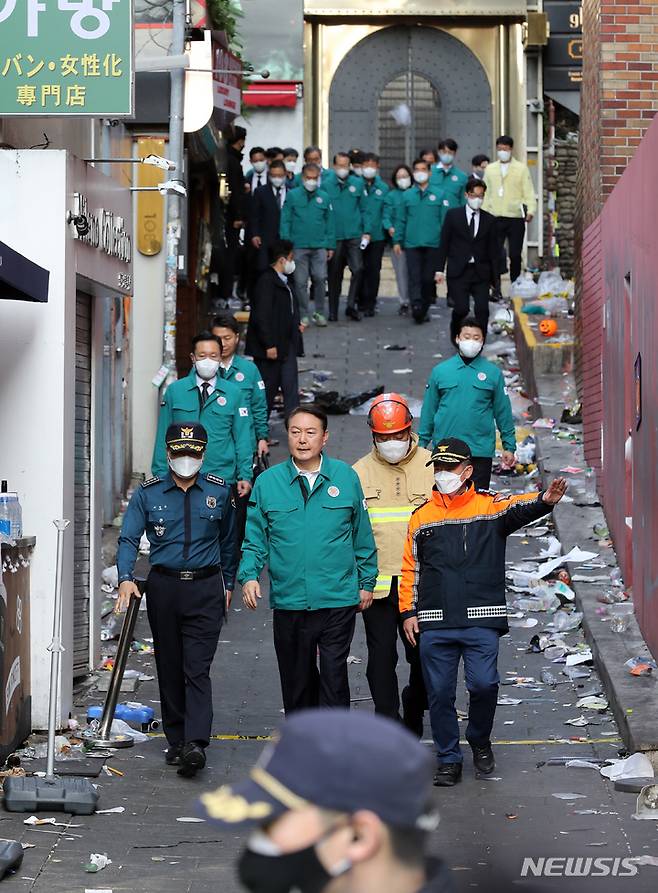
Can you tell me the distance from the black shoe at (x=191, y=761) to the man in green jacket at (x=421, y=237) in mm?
13614

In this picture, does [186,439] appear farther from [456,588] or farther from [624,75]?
[624,75]

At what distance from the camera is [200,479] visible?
874 centimetres

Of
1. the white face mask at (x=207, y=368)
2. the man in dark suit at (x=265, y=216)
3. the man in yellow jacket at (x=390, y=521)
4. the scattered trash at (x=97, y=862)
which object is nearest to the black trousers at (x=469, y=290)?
the man in dark suit at (x=265, y=216)

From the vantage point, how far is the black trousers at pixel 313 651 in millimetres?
8195

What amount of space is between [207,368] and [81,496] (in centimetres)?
160

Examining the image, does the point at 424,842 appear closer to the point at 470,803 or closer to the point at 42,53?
the point at 470,803

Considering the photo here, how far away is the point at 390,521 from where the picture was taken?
877 cm

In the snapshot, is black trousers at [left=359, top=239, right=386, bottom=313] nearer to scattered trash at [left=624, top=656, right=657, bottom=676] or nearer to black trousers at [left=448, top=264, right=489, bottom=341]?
black trousers at [left=448, top=264, right=489, bottom=341]

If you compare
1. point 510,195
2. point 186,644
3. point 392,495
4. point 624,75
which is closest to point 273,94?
point 510,195

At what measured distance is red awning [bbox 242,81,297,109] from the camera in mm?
29219

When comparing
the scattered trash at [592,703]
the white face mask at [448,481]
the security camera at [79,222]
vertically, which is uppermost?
the security camera at [79,222]

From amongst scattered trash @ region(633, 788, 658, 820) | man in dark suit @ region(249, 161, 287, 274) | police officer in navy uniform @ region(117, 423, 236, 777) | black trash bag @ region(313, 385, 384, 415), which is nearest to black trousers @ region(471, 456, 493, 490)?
police officer in navy uniform @ region(117, 423, 236, 777)

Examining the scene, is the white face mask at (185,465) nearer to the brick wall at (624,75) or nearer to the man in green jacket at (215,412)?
the man in green jacket at (215,412)

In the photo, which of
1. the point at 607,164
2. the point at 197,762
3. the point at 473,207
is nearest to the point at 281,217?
the point at 473,207
